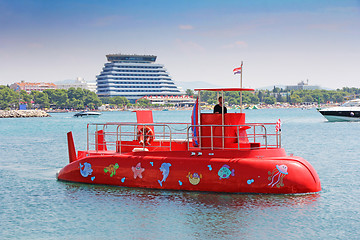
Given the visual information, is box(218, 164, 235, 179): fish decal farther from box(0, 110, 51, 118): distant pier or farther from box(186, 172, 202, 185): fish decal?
box(0, 110, 51, 118): distant pier

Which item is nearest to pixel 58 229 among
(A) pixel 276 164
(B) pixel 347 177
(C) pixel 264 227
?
(C) pixel 264 227

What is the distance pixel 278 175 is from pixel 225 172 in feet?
5.40

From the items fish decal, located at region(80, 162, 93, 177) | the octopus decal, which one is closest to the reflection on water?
the octopus decal

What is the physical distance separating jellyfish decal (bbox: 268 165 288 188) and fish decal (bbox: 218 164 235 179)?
1189 millimetres

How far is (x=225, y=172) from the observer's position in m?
16.1

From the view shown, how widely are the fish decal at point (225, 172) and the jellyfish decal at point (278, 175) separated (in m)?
1.19

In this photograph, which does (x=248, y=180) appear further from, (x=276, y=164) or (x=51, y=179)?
(x=51, y=179)

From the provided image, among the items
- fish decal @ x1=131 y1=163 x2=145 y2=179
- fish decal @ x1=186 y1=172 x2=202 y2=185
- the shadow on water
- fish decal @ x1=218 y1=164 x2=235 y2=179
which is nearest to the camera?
the shadow on water

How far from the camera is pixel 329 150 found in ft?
118

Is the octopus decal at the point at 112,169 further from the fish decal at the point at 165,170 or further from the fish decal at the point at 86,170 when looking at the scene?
the fish decal at the point at 165,170

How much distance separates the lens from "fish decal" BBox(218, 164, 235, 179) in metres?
16.0

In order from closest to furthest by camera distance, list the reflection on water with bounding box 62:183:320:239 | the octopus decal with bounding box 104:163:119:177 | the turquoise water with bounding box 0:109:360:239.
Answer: the turquoise water with bounding box 0:109:360:239
the reflection on water with bounding box 62:183:320:239
the octopus decal with bounding box 104:163:119:177

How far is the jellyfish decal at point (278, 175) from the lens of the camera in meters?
15.7

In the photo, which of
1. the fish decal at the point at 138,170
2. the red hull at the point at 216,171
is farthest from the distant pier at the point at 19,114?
the fish decal at the point at 138,170
